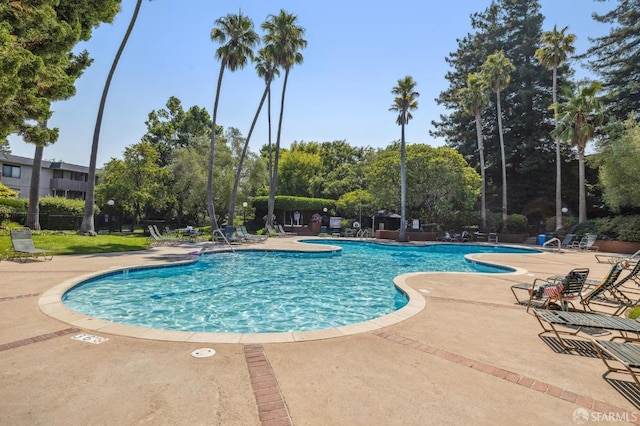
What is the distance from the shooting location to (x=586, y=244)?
21.8 m

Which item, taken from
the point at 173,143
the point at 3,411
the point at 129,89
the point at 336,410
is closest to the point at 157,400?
the point at 3,411

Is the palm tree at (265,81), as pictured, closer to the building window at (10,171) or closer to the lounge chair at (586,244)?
the lounge chair at (586,244)

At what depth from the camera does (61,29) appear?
8305 mm

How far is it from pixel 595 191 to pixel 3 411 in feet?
134

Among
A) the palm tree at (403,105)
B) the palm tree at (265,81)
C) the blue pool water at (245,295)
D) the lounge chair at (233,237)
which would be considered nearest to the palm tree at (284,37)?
the palm tree at (265,81)

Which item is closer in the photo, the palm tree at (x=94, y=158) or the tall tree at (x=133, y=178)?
the palm tree at (x=94, y=158)

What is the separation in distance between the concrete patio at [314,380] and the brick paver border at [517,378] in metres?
0.01

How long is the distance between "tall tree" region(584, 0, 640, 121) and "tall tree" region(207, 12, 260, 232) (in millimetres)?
31244

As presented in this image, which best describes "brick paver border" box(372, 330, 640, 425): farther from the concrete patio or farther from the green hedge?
the green hedge

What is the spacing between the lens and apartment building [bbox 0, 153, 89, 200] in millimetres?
33406

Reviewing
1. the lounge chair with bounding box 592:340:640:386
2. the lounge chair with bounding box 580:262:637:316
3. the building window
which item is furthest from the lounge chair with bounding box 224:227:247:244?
the building window

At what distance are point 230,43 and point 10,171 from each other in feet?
92.9

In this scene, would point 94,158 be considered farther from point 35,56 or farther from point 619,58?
point 619,58

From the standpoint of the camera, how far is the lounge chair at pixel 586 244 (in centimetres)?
2155
